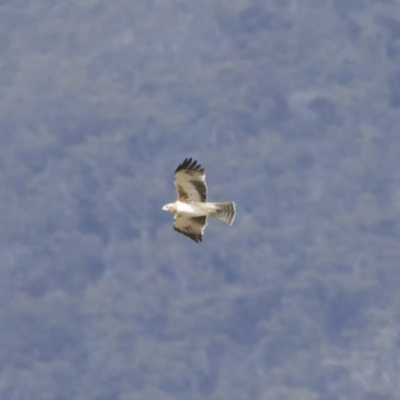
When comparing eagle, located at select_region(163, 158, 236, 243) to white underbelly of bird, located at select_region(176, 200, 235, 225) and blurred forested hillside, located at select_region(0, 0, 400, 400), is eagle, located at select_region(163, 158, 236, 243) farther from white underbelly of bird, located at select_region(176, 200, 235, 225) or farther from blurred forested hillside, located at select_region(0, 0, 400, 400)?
blurred forested hillside, located at select_region(0, 0, 400, 400)

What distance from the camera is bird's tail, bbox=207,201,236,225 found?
12006 cm

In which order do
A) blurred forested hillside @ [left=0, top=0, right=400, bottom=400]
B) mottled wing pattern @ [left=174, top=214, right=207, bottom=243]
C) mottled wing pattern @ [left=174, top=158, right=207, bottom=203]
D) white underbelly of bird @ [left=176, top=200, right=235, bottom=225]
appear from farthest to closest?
blurred forested hillside @ [left=0, top=0, right=400, bottom=400] < mottled wing pattern @ [left=174, top=214, right=207, bottom=243] < white underbelly of bird @ [left=176, top=200, right=235, bottom=225] < mottled wing pattern @ [left=174, top=158, right=207, bottom=203]

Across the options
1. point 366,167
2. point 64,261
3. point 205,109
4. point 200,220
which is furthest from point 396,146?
point 200,220

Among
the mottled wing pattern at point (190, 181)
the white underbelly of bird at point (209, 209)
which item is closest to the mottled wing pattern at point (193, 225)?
the white underbelly of bird at point (209, 209)

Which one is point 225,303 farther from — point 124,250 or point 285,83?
point 285,83

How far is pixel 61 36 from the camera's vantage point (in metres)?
→ 197

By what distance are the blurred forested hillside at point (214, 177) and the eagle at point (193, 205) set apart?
58579 mm

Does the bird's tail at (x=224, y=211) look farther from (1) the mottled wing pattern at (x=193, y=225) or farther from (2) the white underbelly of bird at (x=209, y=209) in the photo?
(1) the mottled wing pattern at (x=193, y=225)

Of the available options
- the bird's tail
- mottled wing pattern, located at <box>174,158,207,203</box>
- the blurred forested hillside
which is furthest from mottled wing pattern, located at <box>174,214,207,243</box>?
the blurred forested hillside

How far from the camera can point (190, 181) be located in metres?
121

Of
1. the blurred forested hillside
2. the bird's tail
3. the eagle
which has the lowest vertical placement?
the bird's tail

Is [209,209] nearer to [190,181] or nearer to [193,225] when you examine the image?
[190,181]

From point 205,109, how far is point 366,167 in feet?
43.3

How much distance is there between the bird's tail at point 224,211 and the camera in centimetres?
12006
